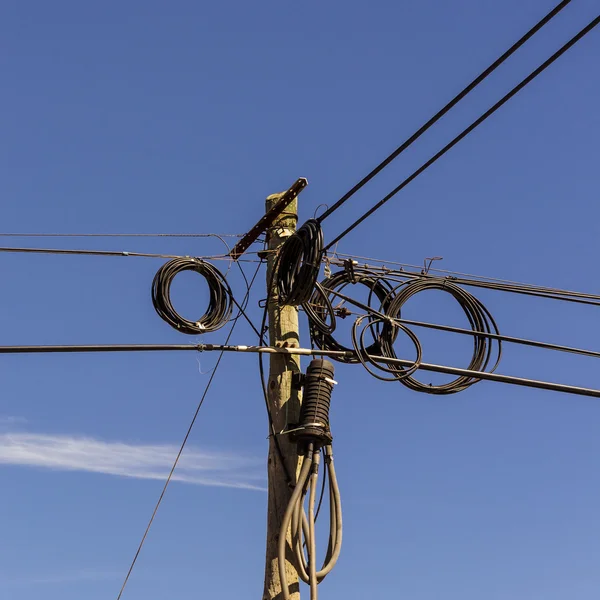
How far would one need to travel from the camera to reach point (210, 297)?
10.4 meters

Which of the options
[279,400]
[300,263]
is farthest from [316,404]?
[300,263]

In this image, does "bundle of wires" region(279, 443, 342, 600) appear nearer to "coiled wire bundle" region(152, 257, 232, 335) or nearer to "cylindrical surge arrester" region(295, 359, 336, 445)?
"cylindrical surge arrester" region(295, 359, 336, 445)

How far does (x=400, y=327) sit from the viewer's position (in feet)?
32.3

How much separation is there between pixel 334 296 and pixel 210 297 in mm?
1279

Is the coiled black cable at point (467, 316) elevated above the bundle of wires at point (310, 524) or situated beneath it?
elevated above

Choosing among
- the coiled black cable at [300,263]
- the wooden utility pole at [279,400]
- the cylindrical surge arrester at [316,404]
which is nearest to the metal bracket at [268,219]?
the wooden utility pole at [279,400]

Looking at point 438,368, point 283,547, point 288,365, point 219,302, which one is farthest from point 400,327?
point 283,547

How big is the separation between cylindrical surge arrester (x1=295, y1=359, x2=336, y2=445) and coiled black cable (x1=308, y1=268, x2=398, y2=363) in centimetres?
51

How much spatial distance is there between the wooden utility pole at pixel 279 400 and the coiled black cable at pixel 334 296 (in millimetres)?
331

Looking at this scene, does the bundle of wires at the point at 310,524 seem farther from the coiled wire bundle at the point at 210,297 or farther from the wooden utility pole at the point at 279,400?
the coiled wire bundle at the point at 210,297

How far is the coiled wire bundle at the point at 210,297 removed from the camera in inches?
394

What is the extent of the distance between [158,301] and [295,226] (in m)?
1.58

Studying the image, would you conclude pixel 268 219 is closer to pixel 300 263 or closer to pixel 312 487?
pixel 300 263

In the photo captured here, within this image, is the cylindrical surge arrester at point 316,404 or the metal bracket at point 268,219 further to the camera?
the metal bracket at point 268,219
